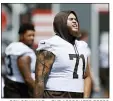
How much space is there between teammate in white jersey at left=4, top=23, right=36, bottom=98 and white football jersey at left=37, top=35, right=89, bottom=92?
0.82 metres

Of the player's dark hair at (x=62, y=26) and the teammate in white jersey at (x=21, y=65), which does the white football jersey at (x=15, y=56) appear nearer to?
the teammate in white jersey at (x=21, y=65)

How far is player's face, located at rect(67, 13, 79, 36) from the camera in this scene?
4.80 m

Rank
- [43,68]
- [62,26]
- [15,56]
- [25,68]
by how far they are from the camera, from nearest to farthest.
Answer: [43,68] → [62,26] → [25,68] → [15,56]

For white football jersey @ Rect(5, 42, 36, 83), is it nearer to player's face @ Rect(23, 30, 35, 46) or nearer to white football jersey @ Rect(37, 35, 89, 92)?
player's face @ Rect(23, 30, 35, 46)

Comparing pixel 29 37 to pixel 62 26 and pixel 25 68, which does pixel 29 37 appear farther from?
pixel 62 26

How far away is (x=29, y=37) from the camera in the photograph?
5645mm

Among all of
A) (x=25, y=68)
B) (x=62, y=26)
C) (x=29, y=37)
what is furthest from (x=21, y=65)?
(x=62, y=26)

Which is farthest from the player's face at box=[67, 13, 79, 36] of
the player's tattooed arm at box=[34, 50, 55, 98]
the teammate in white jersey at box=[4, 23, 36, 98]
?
the teammate in white jersey at box=[4, 23, 36, 98]

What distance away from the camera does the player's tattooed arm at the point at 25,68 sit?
553 cm

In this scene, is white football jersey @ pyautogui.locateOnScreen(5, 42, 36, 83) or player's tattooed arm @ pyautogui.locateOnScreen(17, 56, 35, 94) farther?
white football jersey @ pyautogui.locateOnScreen(5, 42, 36, 83)

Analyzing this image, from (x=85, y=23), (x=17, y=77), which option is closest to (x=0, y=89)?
(x=17, y=77)

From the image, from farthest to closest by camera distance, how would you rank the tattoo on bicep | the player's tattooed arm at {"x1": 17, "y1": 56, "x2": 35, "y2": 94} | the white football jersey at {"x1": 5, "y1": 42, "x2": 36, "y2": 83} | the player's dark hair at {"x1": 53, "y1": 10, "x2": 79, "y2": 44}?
1. the white football jersey at {"x1": 5, "y1": 42, "x2": 36, "y2": 83}
2. the player's tattooed arm at {"x1": 17, "y1": 56, "x2": 35, "y2": 94}
3. the player's dark hair at {"x1": 53, "y1": 10, "x2": 79, "y2": 44}
4. the tattoo on bicep

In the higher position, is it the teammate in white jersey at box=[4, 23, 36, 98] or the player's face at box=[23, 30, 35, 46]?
the player's face at box=[23, 30, 35, 46]

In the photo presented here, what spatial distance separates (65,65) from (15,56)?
3.67 feet
